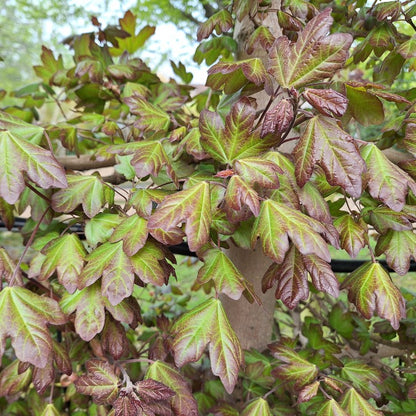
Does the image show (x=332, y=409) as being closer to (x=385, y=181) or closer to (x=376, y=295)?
(x=376, y=295)

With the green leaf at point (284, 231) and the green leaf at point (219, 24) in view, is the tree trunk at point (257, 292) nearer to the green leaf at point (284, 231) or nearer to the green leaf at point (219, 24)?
A: the green leaf at point (219, 24)

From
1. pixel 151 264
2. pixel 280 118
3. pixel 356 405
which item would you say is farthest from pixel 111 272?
pixel 356 405

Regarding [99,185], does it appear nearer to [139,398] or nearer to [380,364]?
[139,398]

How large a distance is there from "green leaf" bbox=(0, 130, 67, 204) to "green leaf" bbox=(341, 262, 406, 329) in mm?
447

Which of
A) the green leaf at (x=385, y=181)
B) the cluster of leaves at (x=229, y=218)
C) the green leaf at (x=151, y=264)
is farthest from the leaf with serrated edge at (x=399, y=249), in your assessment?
the green leaf at (x=151, y=264)

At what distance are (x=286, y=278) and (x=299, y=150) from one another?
176mm

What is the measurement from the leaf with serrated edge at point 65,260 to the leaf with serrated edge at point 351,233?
39cm

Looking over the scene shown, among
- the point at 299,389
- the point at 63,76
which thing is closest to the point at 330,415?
the point at 299,389

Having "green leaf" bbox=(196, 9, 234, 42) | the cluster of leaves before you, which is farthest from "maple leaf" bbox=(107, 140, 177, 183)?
"green leaf" bbox=(196, 9, 234, 42)

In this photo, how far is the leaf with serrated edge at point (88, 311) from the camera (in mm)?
618

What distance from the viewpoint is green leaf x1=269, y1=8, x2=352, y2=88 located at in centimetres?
53

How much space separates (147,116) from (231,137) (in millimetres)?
246

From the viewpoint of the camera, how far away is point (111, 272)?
0.60m

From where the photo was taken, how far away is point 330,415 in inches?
25.0
